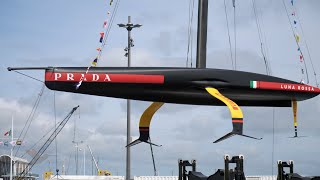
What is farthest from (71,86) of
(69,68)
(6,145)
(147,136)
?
(6,145)

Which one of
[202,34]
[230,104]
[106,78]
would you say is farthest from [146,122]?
[202,34]

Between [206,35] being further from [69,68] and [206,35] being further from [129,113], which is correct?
[129,113]

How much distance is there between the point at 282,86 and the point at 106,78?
18.3ft

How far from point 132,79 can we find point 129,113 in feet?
39.5

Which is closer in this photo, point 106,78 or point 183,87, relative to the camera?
point 106,78

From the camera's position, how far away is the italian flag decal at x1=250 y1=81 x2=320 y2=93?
17516 mm

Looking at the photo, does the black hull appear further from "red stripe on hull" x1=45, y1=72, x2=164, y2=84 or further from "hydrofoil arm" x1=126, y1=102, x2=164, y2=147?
"hydrofoil arm" x1=126, y1=102, x2=164, y2=147

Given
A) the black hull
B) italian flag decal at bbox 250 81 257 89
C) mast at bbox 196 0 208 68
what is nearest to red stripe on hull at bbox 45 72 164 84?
the black hull

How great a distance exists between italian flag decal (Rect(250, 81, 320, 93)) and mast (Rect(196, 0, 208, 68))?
1.65 metres

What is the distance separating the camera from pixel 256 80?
17516 millimetres

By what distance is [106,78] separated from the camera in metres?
16.1

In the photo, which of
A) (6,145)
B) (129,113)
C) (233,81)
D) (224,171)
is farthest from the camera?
(6,145)

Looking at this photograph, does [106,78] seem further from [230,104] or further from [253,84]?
[253,84]

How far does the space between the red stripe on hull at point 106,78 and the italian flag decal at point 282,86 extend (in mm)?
2996
